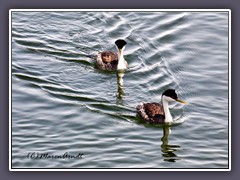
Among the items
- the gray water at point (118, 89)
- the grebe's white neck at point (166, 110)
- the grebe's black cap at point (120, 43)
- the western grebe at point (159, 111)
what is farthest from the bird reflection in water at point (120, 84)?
the grebe's white neck at point (166, 110)

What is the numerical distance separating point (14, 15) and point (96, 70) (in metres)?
5.41

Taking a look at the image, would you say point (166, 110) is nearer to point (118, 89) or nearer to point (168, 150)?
point (168, 150)

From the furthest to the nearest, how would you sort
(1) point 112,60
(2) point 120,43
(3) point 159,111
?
(1) point 112,60 → (2) point 120,43 → (3) point 159,111

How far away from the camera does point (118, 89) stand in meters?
25.3

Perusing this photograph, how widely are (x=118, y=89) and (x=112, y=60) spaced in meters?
1.87

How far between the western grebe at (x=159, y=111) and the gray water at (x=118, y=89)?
0.71 feet

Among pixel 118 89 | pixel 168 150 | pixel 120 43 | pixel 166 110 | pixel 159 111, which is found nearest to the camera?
pixel 168 150

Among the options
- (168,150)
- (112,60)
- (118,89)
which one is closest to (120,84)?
(118,89)

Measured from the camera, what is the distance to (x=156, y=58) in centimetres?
2648

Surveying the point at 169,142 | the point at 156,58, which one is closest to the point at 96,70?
the point at 156,58

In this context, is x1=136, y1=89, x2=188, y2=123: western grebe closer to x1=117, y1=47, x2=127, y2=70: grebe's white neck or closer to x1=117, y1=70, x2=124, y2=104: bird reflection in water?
x1=117, y1=70, x2=124, y2=104: bird reflection in water

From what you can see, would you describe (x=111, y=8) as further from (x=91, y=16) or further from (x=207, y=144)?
(x=91, y=16)

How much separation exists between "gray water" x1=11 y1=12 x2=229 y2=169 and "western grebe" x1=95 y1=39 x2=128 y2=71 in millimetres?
233

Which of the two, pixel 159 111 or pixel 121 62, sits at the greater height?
pixel 121 62
